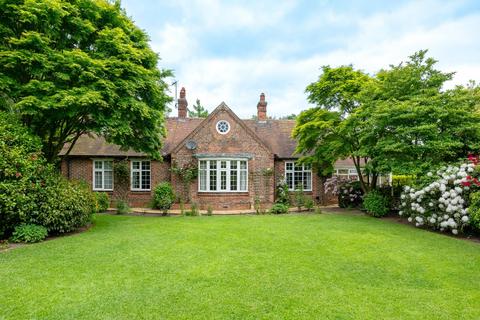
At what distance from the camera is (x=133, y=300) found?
178 inches

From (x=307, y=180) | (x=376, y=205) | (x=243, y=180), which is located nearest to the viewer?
(x=376, y=205)

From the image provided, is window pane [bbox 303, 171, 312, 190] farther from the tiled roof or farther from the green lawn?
the green lawn

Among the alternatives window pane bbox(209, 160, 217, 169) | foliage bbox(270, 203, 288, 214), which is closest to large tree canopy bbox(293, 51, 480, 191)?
foliage bbox(270, 203, 288, 214)

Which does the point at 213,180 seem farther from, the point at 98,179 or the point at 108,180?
the point at 98,179

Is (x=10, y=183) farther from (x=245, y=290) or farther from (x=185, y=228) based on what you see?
(x=245, y=290)

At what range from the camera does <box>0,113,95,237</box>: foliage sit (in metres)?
8.12

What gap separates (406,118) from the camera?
11148 mm

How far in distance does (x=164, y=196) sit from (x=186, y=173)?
1.91 metres

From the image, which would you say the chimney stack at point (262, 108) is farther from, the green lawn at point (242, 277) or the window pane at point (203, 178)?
the green lawn at point (242, 277)

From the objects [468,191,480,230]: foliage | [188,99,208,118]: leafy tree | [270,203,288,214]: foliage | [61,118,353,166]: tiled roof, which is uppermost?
[188,99,208,118]: leafy tree

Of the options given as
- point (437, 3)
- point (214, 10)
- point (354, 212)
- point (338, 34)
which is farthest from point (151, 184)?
point (437, 3)

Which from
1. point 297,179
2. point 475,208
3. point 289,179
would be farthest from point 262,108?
point 475,208

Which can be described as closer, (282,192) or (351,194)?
(351,194)

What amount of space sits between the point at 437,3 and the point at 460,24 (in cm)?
196
